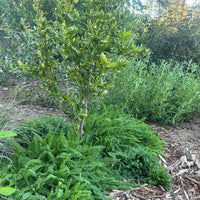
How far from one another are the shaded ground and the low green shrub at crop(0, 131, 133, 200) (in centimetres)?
24

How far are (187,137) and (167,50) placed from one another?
12.1 feet

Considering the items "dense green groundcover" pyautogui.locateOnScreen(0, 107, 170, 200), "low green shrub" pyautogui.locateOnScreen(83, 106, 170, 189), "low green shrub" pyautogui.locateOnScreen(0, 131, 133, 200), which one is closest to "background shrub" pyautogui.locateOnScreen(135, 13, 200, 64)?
"low green shrub" pyautogui.locateOnScreen(83, 106, 170, 189)

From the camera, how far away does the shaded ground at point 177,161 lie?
2461mm

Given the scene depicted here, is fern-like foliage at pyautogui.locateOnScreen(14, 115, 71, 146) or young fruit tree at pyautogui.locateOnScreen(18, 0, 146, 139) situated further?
fern-like foliage at pyautogui.locateOnScreen(14, 115, 71, 146)

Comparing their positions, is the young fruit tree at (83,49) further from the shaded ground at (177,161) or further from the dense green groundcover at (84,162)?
the shaded ground at (177,161)

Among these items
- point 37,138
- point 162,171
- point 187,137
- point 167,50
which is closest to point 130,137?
point 162,171

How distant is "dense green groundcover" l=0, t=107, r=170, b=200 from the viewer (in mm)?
2020

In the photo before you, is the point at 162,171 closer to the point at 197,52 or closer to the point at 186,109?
the point at 186,109

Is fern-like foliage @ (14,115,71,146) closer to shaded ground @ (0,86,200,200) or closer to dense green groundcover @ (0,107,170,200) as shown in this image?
dense green groundcover @ (0,107,170,200)

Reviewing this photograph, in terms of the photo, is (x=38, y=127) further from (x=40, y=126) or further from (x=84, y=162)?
(x=84, y=162)

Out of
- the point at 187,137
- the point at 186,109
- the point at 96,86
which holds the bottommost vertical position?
the point at 187,137

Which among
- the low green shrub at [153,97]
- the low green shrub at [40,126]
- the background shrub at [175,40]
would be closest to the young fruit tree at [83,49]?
the low green shrub at [40,126]

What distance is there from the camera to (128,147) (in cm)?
279

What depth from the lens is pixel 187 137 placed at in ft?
12.3
